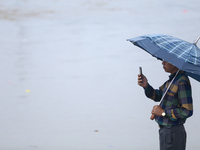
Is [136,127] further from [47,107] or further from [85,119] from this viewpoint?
[47,107]

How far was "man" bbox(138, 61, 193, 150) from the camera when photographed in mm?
2164

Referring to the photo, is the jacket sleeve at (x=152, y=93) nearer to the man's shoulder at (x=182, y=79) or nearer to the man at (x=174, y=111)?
the man at (x=174, y=111)

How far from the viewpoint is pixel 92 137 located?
381 cm

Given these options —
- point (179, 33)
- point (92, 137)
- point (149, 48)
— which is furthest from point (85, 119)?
point (149, 48)

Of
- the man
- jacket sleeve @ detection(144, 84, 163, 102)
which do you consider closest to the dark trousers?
the man

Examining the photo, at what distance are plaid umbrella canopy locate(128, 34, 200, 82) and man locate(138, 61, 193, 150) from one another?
0.18 m

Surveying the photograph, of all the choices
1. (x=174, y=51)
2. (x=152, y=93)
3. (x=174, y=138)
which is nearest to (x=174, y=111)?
(x=174, y=138)

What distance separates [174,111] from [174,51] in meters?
0.48

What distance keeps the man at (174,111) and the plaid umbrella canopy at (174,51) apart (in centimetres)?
18

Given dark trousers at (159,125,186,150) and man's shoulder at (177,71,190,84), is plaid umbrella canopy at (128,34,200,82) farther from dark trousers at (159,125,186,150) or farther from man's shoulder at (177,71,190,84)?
dark trousers at (159,125,186,150)

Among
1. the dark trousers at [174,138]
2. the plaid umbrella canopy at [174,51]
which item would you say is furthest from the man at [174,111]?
the plaid umbrella canopy at [174,51]

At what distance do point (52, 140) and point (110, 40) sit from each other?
1567mm

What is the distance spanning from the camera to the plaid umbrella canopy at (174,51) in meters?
1.97

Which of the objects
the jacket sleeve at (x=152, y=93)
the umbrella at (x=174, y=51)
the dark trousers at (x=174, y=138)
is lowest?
the dark trousers at (x=174, y=138)
